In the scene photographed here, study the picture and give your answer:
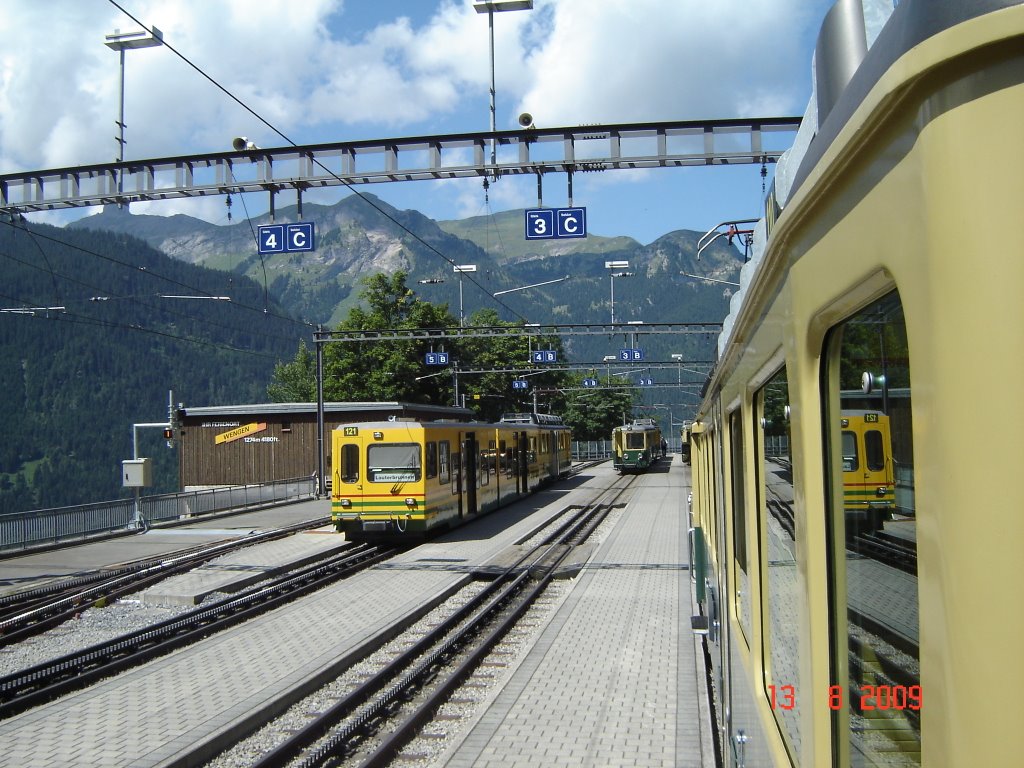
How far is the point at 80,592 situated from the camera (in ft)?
50.7

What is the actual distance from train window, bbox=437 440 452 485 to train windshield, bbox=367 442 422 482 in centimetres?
104

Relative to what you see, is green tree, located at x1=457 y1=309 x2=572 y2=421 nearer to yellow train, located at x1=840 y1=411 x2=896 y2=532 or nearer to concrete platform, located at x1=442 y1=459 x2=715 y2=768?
concrete platform, located at x1=442 y1=459 x2=715 y2=768

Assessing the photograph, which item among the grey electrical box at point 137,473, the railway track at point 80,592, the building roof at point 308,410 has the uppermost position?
the building roof at point 308,410

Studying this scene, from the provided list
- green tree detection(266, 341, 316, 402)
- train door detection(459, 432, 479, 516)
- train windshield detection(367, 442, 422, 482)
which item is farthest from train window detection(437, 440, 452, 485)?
green tree detection(266, 341, 316, 402)

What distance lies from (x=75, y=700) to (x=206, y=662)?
1653 millimetres

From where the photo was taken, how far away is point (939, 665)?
3.92ft

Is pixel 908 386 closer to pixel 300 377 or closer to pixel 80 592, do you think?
pixel 80 592

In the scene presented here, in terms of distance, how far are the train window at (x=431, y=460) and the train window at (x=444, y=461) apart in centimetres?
24

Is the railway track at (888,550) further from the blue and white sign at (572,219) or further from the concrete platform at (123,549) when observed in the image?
the concrete platform at (123,549)

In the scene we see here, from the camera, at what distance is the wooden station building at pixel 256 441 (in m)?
43.4

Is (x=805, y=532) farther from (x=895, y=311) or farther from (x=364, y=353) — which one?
(x=364, y=353)

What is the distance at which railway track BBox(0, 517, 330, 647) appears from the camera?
43.2ft

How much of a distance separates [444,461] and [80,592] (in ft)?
27.7

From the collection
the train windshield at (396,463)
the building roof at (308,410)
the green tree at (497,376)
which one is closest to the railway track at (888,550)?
the train windshield at (396,463)
